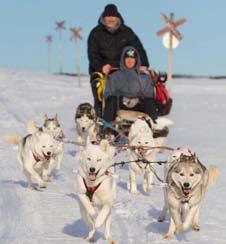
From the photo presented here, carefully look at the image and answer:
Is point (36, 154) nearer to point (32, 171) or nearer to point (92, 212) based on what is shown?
point (32, 171)

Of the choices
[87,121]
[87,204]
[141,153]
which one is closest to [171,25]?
[87,121]

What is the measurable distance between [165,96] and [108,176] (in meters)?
4.71

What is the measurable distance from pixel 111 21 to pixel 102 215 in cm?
511

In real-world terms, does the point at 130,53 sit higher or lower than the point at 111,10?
lower

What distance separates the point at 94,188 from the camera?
14.8 feet

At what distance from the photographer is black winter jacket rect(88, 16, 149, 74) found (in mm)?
9211

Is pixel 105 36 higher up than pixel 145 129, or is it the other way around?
pixel 105 36

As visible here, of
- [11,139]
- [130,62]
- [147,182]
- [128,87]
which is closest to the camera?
[147,182]

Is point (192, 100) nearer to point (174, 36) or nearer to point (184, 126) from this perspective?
point (174, 36)

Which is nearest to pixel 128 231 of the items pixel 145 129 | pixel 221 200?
pixel 221 200

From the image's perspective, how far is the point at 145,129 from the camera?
7180mm

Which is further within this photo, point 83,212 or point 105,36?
point 105,36

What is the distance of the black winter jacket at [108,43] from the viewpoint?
30.2 feet

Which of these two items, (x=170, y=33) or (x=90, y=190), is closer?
(x=90, y=190)
